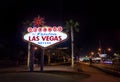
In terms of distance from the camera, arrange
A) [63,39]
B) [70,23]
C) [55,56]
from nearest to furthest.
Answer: [63,39] < [70,23] < [55,56]

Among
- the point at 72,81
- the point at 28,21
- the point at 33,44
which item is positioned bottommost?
the point at 72,81

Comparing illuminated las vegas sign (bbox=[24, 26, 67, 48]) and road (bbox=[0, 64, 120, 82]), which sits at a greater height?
illuminated las vegas sign (bbox=[24, 26, 67, 48])

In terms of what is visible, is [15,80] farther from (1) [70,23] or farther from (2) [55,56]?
(2) [55,56]

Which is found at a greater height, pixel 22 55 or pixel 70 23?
pixel 70 23

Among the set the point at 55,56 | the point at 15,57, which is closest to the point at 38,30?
the point at 15,57

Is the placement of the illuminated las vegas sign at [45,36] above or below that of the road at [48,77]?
above

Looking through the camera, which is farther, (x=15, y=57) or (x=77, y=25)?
(x=15, y=57)

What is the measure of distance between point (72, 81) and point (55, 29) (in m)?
13.2

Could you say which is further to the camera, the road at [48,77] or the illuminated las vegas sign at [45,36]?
the illuminated las vegas sign at [45,36]

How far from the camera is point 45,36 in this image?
3403 centimetres

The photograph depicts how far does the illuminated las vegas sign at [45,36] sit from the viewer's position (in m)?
33.8

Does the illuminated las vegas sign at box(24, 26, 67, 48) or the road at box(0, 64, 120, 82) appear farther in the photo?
the illuminated las vegas sign at box(24, 26, 67, 48)

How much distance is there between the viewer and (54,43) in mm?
33969

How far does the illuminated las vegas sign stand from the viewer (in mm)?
33844
